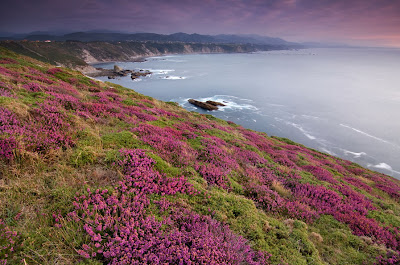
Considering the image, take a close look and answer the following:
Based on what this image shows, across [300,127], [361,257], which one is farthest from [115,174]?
[300,127]

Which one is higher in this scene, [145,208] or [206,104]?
[145,208]

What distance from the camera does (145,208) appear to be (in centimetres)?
534

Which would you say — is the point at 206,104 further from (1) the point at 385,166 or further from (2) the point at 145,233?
(2) the point at 145,233

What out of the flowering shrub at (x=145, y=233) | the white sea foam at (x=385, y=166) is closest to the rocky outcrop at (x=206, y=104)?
the white sea foam at (x=385, y=166)

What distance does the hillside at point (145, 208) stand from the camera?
13.4ft

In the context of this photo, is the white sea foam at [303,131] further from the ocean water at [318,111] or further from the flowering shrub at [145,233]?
the flowering shrub at [145,233]

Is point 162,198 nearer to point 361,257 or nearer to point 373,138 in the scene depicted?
point 361,257

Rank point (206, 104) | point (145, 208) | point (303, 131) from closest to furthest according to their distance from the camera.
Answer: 1. point (145, 208)
2. point (303, 131)
3. point (206, 104)

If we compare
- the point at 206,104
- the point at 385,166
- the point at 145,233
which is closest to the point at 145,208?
the point at 145,233

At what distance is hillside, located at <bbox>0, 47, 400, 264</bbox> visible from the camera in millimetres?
4070

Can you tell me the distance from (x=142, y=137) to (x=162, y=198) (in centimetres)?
493

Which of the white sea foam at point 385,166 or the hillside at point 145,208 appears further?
the white sea foam at point 385,166

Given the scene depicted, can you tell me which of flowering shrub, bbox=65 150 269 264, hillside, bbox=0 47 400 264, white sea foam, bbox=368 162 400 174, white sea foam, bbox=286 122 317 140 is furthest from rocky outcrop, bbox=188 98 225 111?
flowering shrub, bbox=65 150 269 264

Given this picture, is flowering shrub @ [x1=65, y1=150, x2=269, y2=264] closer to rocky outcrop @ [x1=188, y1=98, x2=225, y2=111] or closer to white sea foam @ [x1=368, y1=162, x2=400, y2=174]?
white sea foam @ [x1=368, y1=162, x2=400, y2=174]
